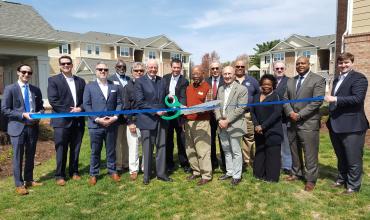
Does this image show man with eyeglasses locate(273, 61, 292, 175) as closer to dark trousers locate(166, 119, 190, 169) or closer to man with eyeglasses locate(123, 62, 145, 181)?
dark trousers locate(166, 119, 190, 169)

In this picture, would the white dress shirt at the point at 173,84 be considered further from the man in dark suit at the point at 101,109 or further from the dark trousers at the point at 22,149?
the dark trousers at the point at 22,149

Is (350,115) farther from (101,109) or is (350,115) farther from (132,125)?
(101,109)

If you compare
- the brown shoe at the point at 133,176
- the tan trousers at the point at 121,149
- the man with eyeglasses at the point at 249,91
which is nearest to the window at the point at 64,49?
the tan trousers at the point at 121,149

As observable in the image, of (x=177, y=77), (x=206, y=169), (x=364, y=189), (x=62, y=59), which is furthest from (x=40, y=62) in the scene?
(x=364, y=189)

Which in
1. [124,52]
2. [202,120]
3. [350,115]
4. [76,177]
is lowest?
[76,177]

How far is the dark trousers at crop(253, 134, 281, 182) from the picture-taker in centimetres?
527

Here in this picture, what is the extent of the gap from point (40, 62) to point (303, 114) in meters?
11.6

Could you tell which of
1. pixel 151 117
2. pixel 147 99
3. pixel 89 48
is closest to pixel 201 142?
pixel 151 117

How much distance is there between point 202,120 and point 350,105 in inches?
89.0

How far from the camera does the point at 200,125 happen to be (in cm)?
531

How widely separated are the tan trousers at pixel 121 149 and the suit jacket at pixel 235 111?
6.76ft

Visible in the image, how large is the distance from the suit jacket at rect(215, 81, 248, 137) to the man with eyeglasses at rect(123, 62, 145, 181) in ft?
5.06

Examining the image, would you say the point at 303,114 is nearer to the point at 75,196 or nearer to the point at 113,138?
the point at 113,138

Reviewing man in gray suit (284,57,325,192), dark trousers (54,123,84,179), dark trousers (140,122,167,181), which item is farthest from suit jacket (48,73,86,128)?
man in gray suit (284,57,325,192)
